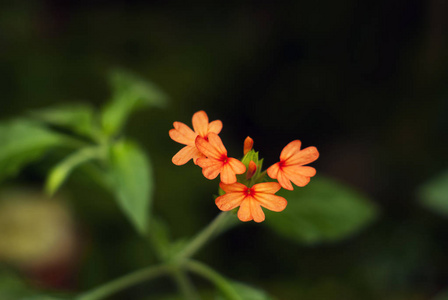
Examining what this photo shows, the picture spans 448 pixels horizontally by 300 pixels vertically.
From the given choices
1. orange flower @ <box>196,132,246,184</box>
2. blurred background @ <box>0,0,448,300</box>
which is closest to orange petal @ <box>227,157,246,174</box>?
orange flower @ <box>196,132,246,184</box>

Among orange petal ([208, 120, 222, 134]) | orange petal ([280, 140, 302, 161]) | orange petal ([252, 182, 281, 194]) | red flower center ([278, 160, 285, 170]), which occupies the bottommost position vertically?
orange petal ([252, 182, 281, 194])

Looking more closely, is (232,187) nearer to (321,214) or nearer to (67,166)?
(67,166)

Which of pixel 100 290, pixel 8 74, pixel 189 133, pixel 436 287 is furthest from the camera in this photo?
pixel 8 74

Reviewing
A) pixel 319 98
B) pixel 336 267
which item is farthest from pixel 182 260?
pixel 319 98

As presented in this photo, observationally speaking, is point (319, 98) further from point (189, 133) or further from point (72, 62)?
point (189, 133)

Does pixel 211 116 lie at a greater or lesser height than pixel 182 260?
A: greater

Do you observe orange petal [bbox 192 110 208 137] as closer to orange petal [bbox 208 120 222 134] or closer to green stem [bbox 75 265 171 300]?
orange petal [bbox 208 120 222 134]

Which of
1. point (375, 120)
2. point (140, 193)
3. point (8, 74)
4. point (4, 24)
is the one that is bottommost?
point (140, 193)

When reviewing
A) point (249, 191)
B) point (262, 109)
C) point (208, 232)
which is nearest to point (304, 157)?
point (249, 191)
